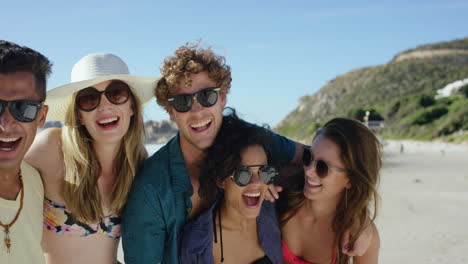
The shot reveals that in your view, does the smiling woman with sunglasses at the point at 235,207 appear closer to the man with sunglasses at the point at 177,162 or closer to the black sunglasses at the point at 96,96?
the man with sunglasses at the point at 177,162

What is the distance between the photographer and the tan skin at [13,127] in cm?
250

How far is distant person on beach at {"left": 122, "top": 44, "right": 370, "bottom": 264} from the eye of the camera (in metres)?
3.17

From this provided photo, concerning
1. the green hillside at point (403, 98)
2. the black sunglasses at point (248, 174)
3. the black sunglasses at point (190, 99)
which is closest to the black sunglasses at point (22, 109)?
the black sunglasses at point (190, 99)

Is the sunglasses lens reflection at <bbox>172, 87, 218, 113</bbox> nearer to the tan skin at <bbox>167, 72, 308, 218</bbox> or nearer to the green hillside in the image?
the tan skin at <bbox>167, 72, 308, 218</bbox>

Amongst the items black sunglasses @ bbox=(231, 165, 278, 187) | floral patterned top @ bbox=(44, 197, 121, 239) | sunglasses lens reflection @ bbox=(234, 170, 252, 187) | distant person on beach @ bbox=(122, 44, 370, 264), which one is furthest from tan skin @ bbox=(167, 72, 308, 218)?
floral patterned top @ bbox=(44, 197, 121, 239)

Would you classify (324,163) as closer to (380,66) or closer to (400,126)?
(400,126)

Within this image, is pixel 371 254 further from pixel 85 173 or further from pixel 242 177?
pixel 85 173

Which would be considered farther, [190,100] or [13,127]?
[190,100]

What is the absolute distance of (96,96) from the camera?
327 cm

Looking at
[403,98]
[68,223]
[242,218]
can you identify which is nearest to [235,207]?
[242,218]

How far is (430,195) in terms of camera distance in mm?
15180

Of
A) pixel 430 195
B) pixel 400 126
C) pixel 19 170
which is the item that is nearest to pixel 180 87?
pixel 19 170

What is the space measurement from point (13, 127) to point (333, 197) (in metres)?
2.61

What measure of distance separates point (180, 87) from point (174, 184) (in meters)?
0.80
